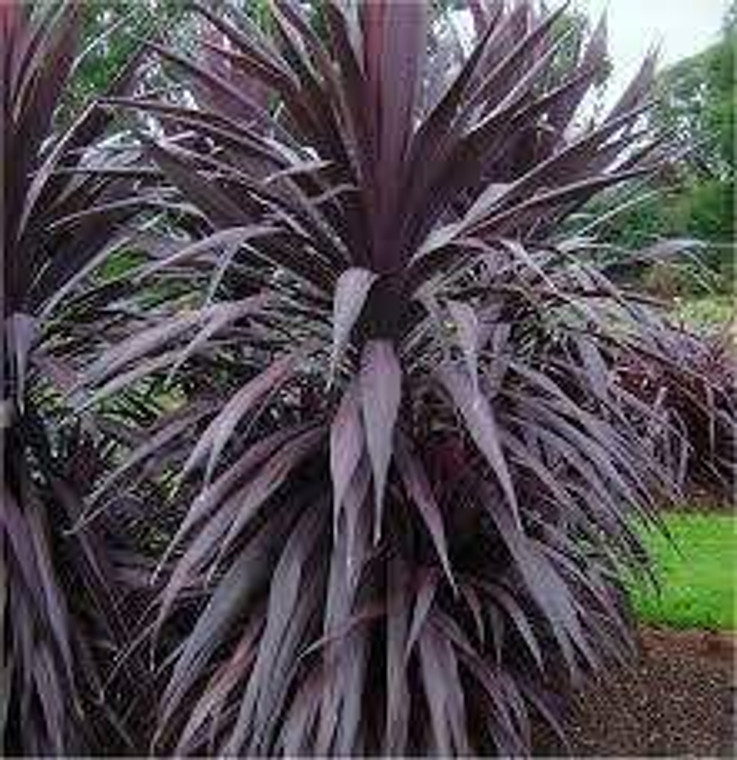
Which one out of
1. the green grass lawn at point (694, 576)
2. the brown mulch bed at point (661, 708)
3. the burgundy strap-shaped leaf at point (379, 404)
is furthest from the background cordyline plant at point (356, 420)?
the green grass lawn at point (694, 576)

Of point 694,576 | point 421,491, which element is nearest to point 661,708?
point 421,491

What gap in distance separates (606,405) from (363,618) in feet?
2.74

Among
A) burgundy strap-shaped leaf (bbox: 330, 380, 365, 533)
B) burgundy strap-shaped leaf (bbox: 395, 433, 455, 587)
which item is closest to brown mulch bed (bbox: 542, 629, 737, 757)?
burgundy strap-shaped leaf (bbox: 395, 433, 455, 587)

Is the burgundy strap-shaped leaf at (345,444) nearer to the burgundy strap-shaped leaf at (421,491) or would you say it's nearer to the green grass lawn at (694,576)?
the burgundy strap-shaped leaf at (421,491)

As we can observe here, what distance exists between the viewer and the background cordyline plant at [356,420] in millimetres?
3027

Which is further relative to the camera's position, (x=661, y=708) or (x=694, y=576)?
(x=694, y=576)

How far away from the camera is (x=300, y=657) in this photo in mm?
3072

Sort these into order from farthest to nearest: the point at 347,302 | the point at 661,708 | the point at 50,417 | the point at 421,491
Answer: the point at 661,708 → the point at 50,417 → the point at 421,491 → the point at 347,302

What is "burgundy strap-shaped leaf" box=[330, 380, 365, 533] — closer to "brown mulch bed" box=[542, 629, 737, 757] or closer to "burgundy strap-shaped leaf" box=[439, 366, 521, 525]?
"burgundy strap-shaped leaf" box=[439, 366, 521, 525]

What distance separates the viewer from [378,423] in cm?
293

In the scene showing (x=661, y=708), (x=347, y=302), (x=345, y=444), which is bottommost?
(x=661, y=708)

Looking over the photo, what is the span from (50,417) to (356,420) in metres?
1.05

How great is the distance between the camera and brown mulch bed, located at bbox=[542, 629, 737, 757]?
3666mm

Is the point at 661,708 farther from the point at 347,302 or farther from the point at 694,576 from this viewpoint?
the point at 694,576
